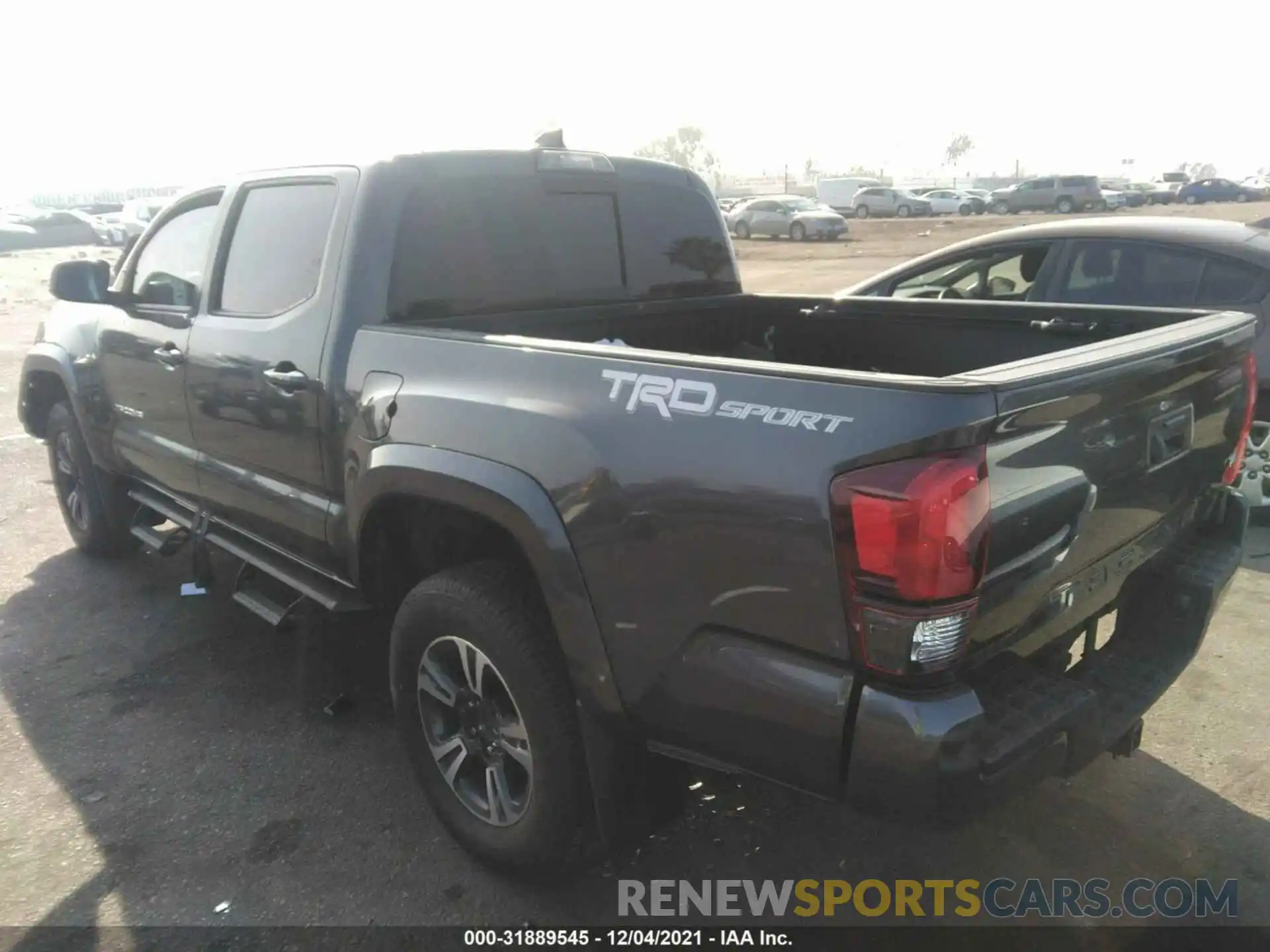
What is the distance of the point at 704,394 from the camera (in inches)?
81.0

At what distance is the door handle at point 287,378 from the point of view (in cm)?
318

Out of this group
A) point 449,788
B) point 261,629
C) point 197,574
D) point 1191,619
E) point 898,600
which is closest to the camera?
point 898,600

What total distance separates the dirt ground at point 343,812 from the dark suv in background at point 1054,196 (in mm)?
45011

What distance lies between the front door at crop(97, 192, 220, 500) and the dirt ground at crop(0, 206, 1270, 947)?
2.91 feet

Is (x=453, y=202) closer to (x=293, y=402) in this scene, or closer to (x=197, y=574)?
(x=293, y=402)

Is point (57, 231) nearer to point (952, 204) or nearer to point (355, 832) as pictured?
point (355, 832)

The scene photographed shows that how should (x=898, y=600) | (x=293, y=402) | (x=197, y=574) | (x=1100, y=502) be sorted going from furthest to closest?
(x=197, y=574) < (x=293, y=402) < (x=1100, y=502) < (x=898, y=600)

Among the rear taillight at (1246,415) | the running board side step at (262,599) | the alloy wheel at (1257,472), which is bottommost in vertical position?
the alloy wheel at (1257,472)

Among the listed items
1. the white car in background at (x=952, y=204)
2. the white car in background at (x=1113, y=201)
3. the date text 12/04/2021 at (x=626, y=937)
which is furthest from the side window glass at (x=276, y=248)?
the white car in background at (x=952, y=204)

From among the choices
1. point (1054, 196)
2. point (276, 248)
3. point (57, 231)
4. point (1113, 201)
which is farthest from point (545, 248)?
point (1113, 201)

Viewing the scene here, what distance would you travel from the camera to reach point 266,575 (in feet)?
13.1

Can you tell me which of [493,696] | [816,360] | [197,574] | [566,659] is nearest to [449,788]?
[493,696]

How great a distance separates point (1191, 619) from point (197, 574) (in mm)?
3687

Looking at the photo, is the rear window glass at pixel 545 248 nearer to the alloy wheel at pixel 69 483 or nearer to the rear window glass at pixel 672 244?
the rear window glass at pixel 672 244
